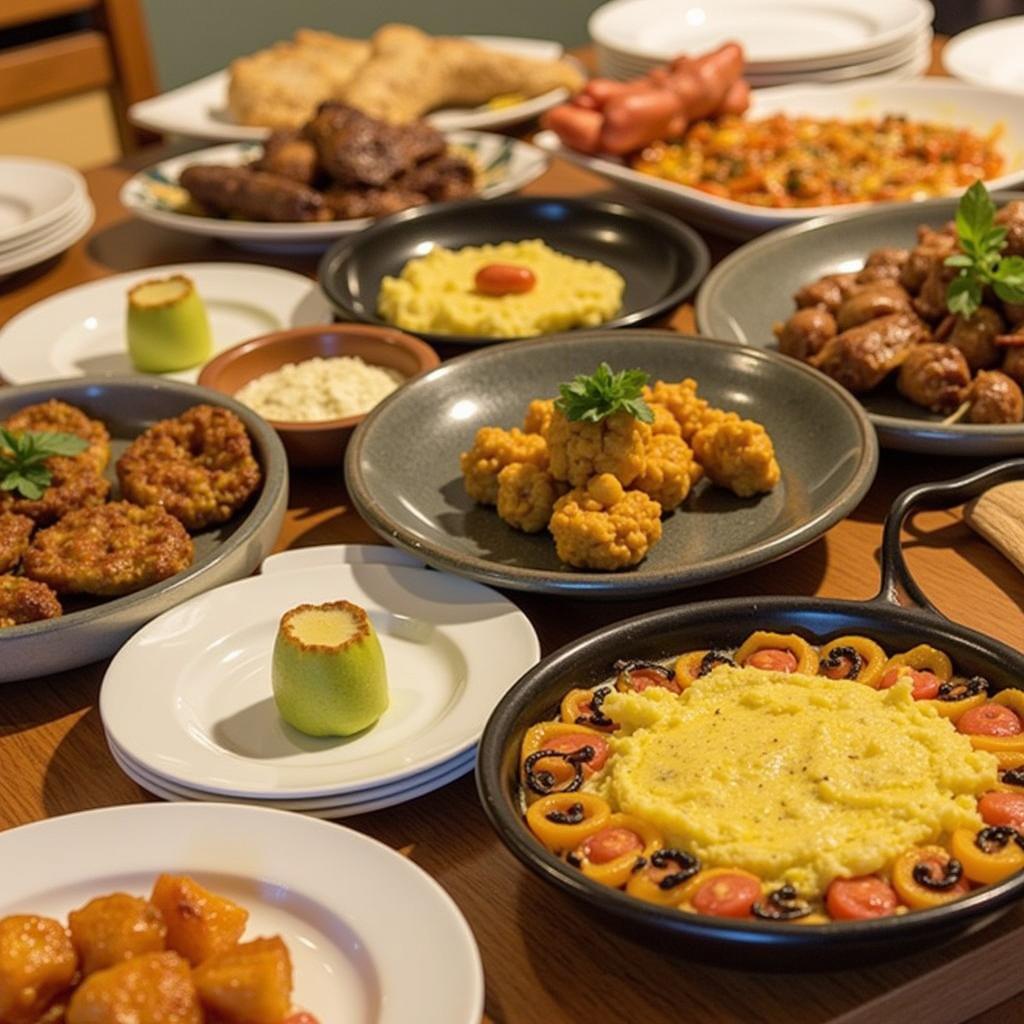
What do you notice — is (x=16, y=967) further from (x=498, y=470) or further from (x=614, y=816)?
(x=498, y=470)

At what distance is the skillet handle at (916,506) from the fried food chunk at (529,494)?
454 millimetres

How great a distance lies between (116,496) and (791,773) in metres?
1.21

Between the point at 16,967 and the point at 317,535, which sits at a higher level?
the point at 16,967

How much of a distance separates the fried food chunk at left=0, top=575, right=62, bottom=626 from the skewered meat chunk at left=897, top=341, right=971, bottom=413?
1.32m

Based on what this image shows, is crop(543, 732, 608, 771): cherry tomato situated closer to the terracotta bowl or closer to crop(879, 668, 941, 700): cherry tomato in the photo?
crop(879, 668, 941, 700): cherry tomato

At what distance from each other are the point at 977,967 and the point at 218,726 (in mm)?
873

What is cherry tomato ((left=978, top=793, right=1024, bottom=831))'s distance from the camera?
4.33 feet

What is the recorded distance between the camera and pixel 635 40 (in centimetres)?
397

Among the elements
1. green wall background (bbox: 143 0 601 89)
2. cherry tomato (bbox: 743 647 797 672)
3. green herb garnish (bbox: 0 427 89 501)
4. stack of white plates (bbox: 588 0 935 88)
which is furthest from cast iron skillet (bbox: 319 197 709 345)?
green wall background (bbox: 143 0 601 89)

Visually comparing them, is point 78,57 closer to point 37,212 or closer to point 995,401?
point 37,212

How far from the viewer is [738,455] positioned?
6.48 feet

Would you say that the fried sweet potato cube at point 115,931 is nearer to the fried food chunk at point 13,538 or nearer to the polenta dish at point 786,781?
the polenta dish at point 786,781

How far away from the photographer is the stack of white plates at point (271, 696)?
60.0 inches

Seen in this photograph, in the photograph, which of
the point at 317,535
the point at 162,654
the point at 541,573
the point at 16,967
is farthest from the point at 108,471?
the point at 16,967
